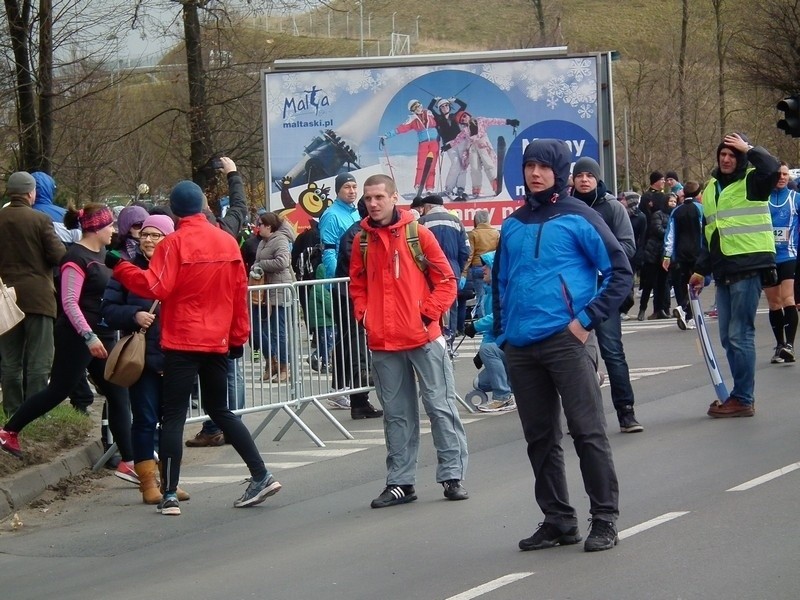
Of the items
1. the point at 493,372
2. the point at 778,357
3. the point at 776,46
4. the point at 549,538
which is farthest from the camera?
the point at 776,46

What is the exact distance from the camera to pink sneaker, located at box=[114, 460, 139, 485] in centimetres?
944

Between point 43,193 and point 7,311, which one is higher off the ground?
point 43,193

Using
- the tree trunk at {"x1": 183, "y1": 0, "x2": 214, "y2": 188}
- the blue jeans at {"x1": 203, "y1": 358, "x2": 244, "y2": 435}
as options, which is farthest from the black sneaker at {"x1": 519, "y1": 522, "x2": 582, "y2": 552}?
the tree trunk at {"x1": 183, "y1": 0, "x2": 214, "y2": 188}

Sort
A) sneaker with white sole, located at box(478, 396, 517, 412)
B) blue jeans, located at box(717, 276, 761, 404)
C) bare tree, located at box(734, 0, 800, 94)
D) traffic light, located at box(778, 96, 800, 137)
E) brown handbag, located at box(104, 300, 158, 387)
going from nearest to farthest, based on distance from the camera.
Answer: brown handbag, located at box(104, 300, 158, 387), blue jeans, located at box(717, 276, 761, 404), traffic light, located at box(778, 96, 800, 137), sneaker with white sole, located at box(478, 396, 517, 412), bare tree, located at box(734, 0, 800, 94)

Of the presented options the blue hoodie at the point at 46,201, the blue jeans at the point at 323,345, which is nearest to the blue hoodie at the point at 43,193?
the blue hoodie at the point at 46,201

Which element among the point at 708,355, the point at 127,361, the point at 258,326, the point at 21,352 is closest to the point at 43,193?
the point at 21,352

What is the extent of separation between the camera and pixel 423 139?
19938 mm

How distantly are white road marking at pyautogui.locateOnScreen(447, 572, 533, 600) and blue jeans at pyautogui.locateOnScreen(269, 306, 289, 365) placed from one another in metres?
5.14

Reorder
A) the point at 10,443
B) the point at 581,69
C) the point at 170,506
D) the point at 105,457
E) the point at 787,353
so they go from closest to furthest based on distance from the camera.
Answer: the point at 170,506 → the point at 10,443 → the point at 105,457 → the point at 787,353 → the point at 581,69

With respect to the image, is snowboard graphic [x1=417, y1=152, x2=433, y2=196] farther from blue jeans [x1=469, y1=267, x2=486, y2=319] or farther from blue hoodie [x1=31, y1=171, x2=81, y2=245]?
blue hoodie [x1=31, y1=171, x2=81, y2=245]

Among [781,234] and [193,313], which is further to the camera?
[781,234]

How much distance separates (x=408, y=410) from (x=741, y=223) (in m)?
3.60

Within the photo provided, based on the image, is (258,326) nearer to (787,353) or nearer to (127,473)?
(127,473)

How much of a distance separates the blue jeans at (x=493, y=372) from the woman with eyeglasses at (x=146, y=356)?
388cm
